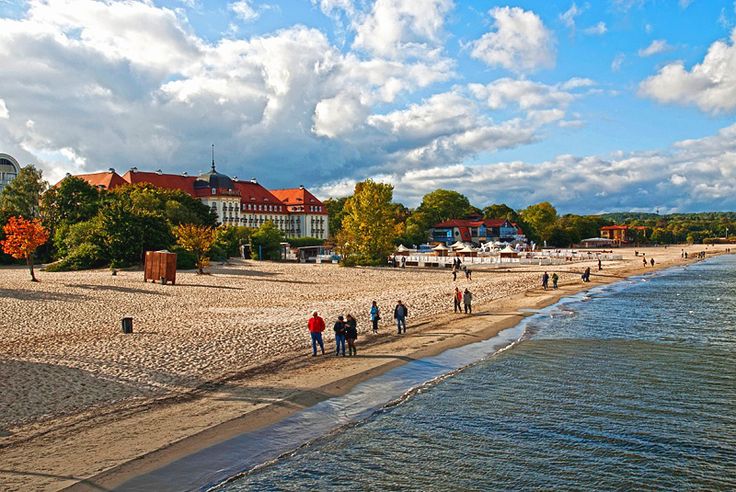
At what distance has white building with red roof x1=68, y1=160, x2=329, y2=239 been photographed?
112m

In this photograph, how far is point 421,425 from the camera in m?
15.3

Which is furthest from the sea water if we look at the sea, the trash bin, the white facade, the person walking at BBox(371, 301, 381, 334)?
the white facade

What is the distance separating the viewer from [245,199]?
423 ft

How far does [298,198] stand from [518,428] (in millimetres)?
125541

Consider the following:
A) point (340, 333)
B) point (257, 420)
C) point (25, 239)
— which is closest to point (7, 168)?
point (25, 239)

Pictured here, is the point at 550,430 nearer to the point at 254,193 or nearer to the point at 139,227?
the point at 139,227

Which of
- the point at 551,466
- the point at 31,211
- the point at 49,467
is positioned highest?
the point at 31,211

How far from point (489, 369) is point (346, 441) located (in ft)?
28.2

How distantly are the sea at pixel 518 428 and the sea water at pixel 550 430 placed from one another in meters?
0.04

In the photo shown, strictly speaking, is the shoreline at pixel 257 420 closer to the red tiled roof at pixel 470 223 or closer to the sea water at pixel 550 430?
the sea water at pixel 550 430

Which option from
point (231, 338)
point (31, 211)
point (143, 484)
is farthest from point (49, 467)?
point (31, 211)

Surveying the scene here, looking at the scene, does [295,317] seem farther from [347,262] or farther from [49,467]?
[347,262]

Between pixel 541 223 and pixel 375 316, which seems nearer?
pixel 375 316

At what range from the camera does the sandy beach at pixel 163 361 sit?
12508mm
